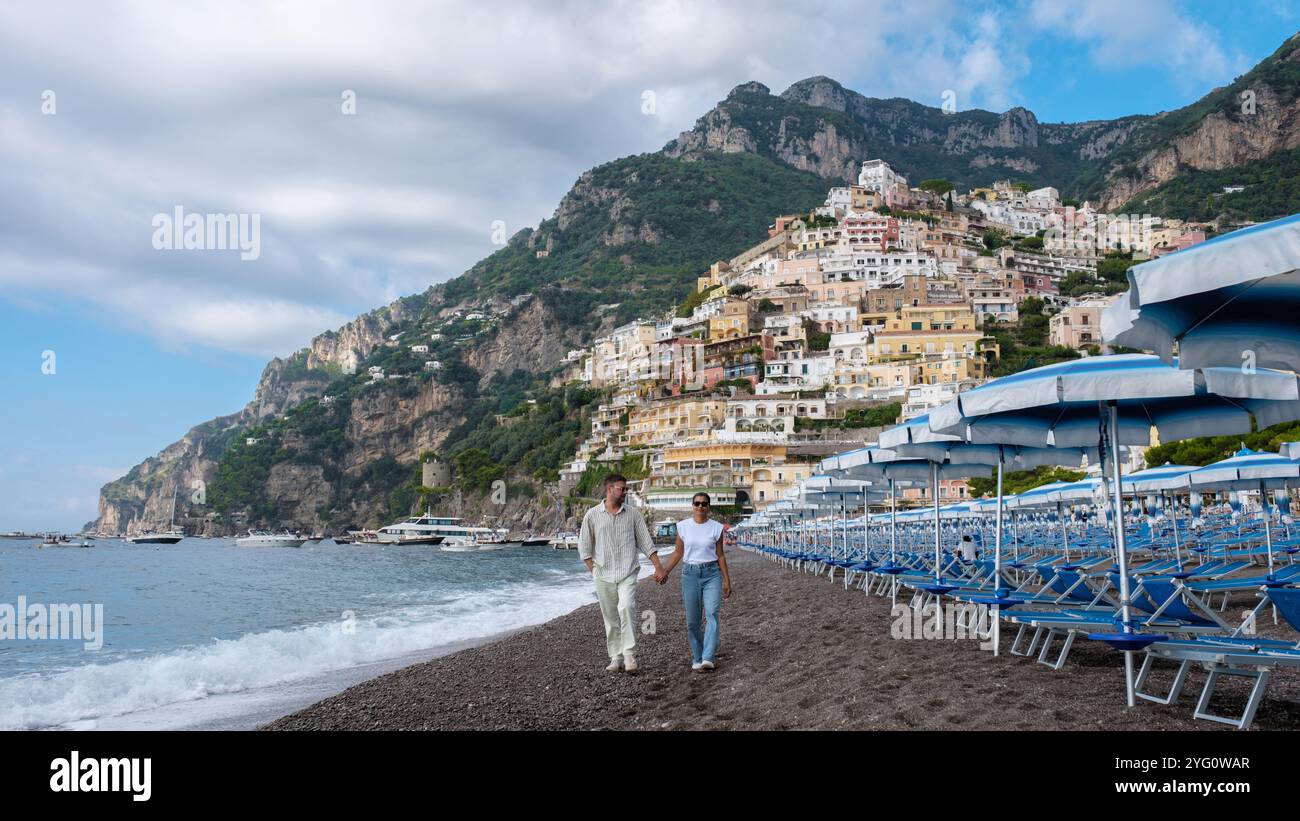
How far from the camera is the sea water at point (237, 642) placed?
1009 centimetres

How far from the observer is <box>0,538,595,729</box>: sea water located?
10094 mm

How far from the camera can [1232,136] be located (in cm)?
12525

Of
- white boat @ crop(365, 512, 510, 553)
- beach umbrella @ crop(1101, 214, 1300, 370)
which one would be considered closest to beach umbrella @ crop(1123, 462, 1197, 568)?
beach umbrella @ crop(1101, 214, 1300, 370)

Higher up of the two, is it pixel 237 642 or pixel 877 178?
pixel 877 178

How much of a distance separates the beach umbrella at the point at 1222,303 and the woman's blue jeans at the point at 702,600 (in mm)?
3811

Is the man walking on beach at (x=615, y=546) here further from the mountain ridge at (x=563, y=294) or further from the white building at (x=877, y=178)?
the white building at (x=877, y=178)

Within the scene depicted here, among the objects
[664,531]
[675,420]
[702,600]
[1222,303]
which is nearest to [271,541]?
[675,420]

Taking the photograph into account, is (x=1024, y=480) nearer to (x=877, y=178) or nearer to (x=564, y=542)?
(x=564, y=542)

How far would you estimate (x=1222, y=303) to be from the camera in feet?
15.3


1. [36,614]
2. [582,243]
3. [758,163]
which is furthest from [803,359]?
[758,163]

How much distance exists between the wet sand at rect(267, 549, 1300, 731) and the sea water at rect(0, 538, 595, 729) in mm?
1904

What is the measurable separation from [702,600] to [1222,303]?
477 cm

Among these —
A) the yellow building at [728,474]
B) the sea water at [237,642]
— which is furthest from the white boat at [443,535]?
the sea water at [237,642]
